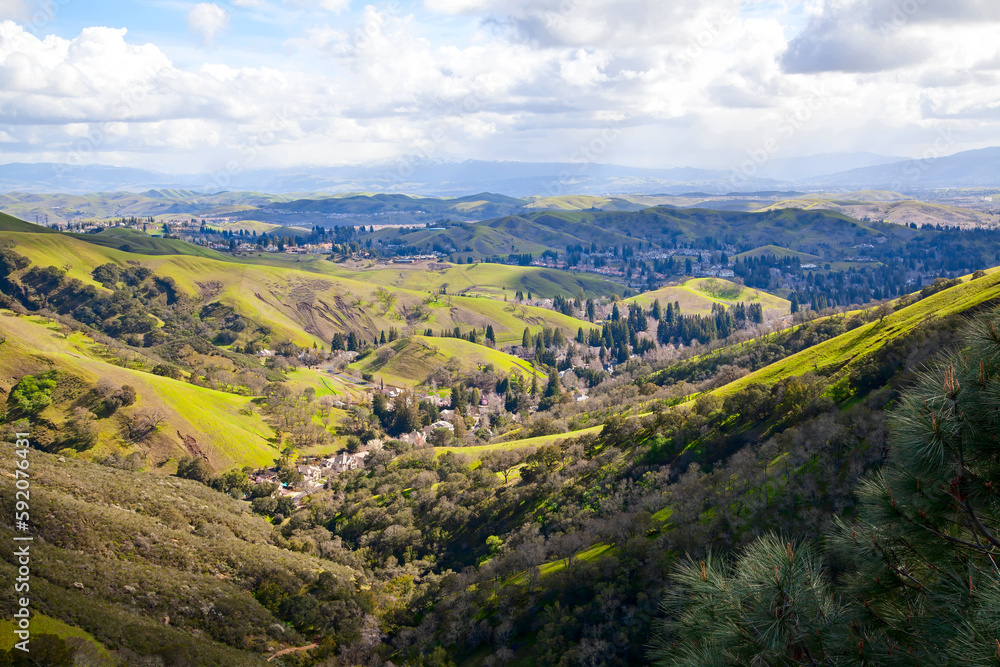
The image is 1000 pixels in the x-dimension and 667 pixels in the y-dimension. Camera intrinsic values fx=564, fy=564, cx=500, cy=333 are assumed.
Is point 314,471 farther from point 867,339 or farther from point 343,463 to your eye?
point 867,339

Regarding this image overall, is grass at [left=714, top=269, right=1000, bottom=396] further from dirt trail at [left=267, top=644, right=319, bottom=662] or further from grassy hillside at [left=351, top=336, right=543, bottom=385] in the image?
grassy hillside at [left=351, top=336, right=543, bottom=385]

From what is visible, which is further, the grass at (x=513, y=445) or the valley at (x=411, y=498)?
the grass at (x=513, y=445)

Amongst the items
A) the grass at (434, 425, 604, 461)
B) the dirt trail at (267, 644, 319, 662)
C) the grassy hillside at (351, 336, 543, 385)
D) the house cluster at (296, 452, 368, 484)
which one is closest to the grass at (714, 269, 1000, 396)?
the grass at (434, 425, 604, 461)

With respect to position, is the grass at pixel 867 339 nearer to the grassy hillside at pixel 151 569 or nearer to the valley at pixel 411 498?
the valley at pixel 411 498

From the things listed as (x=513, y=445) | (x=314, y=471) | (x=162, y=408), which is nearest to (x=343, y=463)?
(x=314, y=471)

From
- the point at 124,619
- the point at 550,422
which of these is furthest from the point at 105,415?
the point at 550,422

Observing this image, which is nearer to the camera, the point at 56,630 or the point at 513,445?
the point at 56,630

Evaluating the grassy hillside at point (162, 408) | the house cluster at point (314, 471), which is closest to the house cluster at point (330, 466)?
the house cluster at point (314, 471)

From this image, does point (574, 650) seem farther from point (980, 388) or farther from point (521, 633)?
point (980, 388)
